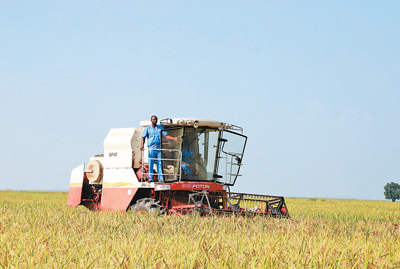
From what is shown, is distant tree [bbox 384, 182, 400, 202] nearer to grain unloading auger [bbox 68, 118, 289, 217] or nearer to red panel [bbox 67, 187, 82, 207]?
red panel [bbox 67, 187, 82, 207]

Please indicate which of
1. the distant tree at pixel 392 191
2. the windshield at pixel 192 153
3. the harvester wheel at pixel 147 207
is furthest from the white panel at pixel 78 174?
the distant tree at pixel 392 191

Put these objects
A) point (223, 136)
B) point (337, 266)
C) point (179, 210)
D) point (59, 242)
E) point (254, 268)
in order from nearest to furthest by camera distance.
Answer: point (254, 268), point (337, 266), point (59, 242), point (179, 210), point (223, 136)

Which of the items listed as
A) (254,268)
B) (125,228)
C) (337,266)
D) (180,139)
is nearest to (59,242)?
(125,228)

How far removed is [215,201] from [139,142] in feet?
7.74

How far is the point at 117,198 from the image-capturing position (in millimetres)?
11609

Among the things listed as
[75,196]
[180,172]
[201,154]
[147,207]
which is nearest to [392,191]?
[75,196]

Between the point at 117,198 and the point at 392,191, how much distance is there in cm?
9947

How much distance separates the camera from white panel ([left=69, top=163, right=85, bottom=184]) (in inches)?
535

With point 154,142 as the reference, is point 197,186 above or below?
below

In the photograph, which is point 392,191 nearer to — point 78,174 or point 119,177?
point 78,174

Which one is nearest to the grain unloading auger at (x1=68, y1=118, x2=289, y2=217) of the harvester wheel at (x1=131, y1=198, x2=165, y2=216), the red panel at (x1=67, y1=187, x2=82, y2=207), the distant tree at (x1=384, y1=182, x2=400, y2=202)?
the harvester wheel at (x1=131, y1=198, x2=165, y2=216)

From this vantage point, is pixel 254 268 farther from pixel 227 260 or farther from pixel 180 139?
pixel 180 139

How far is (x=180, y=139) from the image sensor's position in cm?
1067

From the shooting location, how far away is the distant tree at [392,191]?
99.5 m
